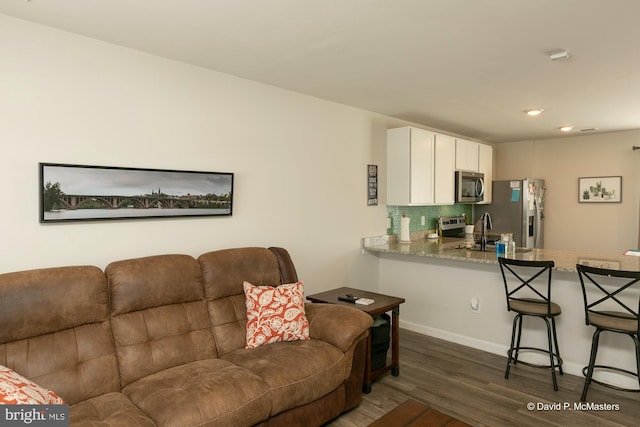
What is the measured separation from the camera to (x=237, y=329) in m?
2.71

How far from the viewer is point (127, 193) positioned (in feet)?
8.58

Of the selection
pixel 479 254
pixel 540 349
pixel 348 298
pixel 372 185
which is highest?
pixel 372 185

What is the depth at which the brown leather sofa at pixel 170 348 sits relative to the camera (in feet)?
6.36

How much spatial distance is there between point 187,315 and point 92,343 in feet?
1.84

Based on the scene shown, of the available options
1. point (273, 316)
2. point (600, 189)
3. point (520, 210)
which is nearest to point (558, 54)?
point (273, 316)

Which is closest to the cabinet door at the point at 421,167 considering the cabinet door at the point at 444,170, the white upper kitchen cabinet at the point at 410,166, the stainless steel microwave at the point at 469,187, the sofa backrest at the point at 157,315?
the white upper kitchen cabinet at the point at 410,166

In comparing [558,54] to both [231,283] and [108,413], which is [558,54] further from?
[108,413]

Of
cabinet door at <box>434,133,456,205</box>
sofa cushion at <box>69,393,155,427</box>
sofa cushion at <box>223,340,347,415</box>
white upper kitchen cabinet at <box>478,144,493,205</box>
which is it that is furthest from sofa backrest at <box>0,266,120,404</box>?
white upper kitchen cabinet at <box>478,144,493,205</box>

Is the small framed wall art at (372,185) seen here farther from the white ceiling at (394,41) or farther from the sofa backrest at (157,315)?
the sofa backrest at (157,315)

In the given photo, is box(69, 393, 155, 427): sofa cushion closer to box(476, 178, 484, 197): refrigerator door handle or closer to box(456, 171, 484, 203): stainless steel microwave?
box(456, 171, 484, 203): stainless steel microwave

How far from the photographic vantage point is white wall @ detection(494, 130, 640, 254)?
5.56m

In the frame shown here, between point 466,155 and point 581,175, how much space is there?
81.8 inches

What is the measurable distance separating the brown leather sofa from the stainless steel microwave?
303 centimetres

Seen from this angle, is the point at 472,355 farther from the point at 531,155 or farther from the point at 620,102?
the point at 531,155
